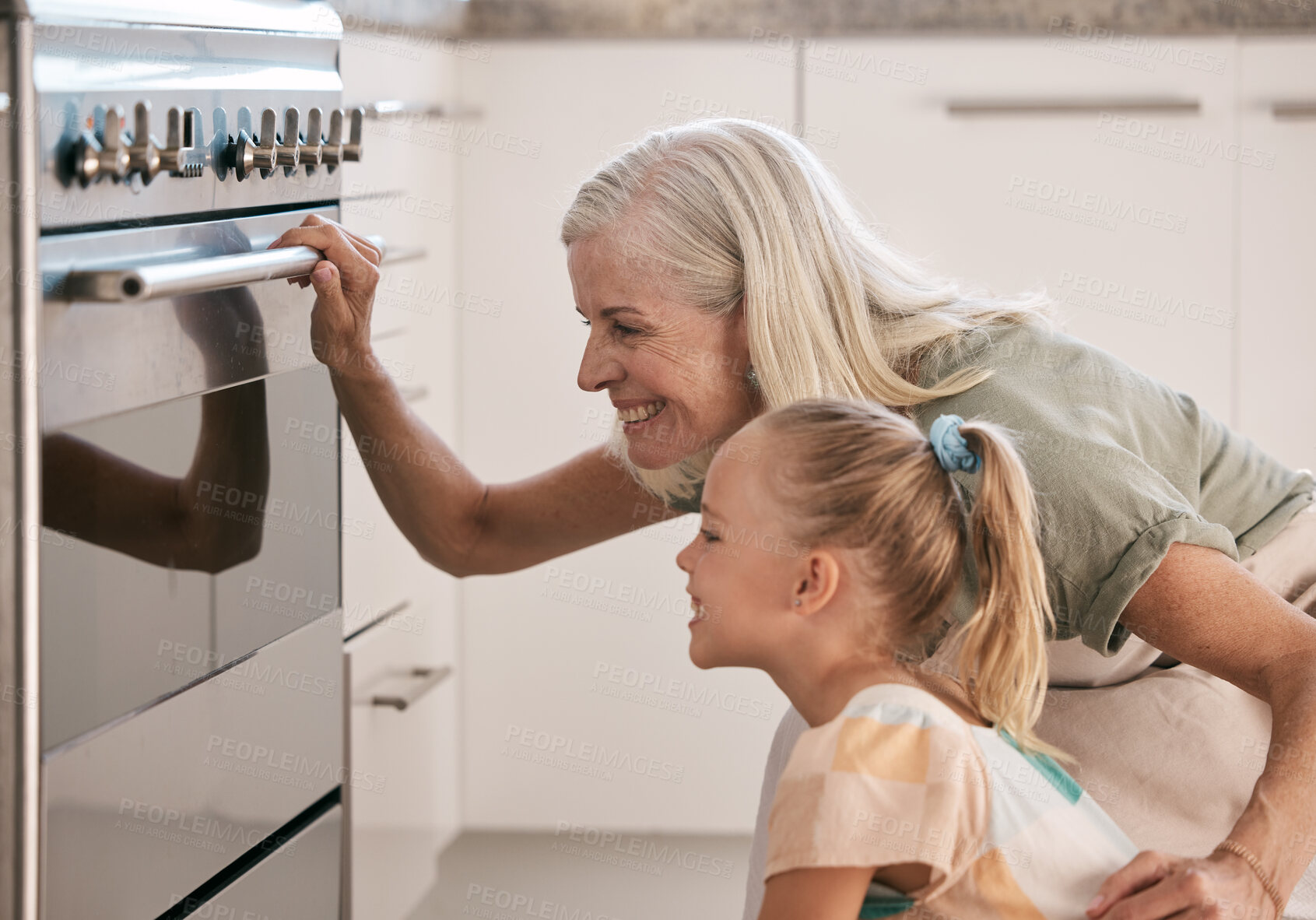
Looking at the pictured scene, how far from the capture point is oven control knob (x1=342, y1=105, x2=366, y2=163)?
3.77ft

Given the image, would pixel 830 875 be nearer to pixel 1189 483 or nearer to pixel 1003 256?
pixel 1189 483

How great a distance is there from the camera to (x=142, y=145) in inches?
32.1

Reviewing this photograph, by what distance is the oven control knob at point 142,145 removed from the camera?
813mm

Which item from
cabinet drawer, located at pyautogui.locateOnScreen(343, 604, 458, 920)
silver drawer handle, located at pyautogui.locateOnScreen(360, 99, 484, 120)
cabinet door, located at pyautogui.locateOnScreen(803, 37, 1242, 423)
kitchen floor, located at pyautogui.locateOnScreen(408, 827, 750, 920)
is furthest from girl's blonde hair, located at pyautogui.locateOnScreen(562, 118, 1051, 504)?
kitchen floor, located at pyautogui.locateOnScreen(408, 827, 750, 920)

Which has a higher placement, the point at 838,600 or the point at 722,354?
the point at 722,354

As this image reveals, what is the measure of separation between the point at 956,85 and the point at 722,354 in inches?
42.0

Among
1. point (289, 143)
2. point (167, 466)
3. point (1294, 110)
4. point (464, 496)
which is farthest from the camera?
point (1294, 110)

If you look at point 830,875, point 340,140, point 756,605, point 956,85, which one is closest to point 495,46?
point 956,85

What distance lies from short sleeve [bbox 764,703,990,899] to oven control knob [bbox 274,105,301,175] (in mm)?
576

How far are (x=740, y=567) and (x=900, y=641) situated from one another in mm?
128

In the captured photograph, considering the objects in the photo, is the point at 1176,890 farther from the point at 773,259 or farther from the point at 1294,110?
the point at 1294,110

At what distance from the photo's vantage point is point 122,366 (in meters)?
0.84

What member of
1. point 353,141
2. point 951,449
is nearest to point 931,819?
point 951,449

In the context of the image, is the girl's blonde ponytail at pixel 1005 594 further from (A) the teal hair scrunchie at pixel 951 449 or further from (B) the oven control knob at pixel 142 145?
(B) the oven control knob at pixel 142 145
